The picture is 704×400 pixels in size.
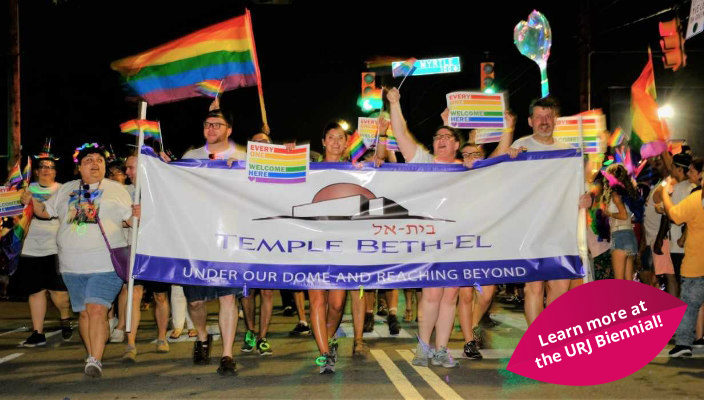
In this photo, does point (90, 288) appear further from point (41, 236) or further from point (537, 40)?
point (537, 40)

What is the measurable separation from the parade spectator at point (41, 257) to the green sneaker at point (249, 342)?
7.99 ft

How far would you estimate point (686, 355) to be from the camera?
7.20 metres

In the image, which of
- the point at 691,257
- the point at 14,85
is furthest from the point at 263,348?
the point at 14,85

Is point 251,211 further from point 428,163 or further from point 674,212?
point 674,212

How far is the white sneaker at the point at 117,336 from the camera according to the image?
28.4 ft

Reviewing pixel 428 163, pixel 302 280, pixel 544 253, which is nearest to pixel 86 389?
pixel 302 280

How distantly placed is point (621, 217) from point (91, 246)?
6.50 metres

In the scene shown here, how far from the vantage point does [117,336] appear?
871 cm

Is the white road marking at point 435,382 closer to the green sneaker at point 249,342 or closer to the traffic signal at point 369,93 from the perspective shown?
the green sneaker at point 249,342

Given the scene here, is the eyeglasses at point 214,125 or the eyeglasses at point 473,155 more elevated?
the eyeglasses at point 214,125

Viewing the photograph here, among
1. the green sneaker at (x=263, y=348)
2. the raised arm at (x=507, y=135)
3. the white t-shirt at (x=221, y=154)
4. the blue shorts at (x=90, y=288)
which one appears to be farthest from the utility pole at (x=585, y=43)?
the blue shorts at (x=90, y=288)

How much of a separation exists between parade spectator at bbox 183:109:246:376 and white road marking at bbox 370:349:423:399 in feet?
4.53

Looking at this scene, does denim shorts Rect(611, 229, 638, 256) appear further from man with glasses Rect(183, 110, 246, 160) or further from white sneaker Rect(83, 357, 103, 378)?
white sneaker Rect(83, 357, 103, 378)

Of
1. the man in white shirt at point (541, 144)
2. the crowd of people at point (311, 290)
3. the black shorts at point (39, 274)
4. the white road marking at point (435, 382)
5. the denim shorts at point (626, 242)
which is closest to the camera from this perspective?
the white road marking at point (435, 382)
